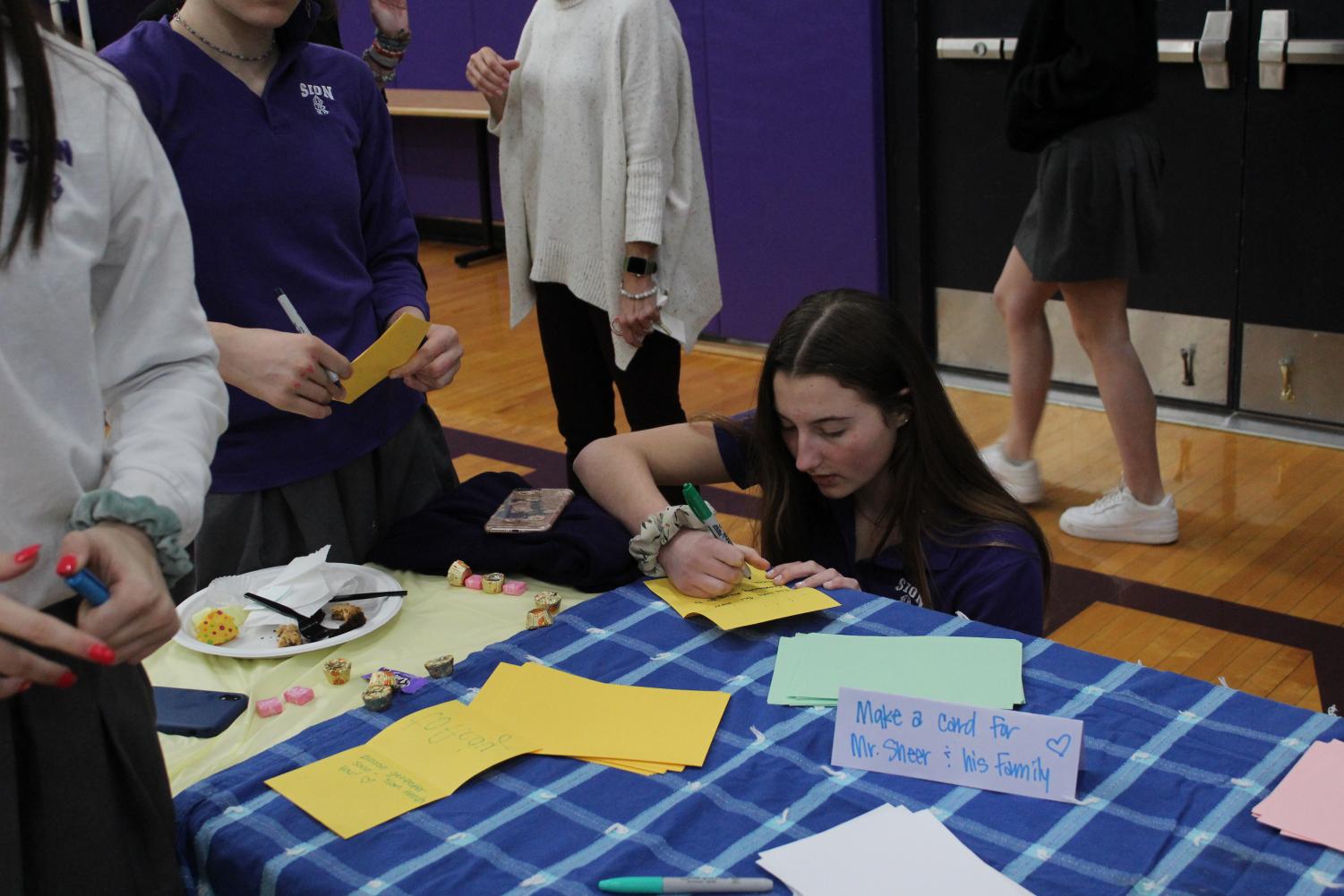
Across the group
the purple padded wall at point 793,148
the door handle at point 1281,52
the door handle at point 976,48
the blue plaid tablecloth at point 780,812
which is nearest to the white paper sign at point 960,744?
the blue plaid tablecloth at point 780,812

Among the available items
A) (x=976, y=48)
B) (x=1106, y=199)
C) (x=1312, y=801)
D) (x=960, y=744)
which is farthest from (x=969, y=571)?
(x=976, y=48)

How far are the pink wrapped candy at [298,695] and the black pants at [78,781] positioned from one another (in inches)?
13.7

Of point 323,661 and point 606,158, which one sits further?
point 606,158

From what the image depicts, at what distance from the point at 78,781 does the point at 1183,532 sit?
9.27 feet

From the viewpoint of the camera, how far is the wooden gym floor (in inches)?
107

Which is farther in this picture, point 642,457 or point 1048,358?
point 1048,358

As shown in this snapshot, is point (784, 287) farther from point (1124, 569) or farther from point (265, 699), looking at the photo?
point (265, 699)

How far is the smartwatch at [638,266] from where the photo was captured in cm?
273

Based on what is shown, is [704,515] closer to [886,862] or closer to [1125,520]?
[886,862]

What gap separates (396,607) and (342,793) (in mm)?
392

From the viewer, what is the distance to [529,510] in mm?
1811

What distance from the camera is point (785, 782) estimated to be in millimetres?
1230

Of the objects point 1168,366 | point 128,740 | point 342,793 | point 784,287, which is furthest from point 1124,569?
point 128,740

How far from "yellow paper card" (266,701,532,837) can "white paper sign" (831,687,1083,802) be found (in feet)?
1.03
